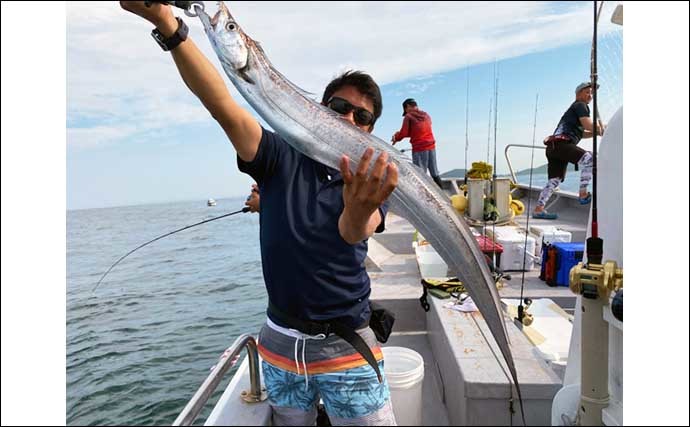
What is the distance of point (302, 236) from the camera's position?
1.74m

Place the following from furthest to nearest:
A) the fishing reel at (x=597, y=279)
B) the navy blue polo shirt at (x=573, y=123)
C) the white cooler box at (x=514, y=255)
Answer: the white cooler box at (x=514, y=255)
the navy blue polo shirt at (x=573, y=123)
the fishing reel at (x=597, y=279)

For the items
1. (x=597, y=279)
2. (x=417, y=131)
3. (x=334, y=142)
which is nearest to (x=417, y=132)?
(x=417, y=131)

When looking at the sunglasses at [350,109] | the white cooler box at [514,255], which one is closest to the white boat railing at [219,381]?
the sunglasses at [350,109]

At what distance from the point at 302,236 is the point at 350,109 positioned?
572mm

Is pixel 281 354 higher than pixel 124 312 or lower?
higher

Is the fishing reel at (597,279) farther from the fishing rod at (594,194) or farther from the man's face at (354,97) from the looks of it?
the man's face at (354,97)

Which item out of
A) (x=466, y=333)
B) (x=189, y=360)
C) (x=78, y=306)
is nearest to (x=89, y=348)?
(x=189, y=360)

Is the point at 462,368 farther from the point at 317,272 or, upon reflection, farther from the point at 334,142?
the point at 334,142

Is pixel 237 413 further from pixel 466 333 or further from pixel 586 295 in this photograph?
pixel 586 295

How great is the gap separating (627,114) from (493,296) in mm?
760

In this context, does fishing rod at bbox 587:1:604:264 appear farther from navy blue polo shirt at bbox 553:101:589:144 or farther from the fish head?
navy blue polo shirt at bbox 553:101:589:144

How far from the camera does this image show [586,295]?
178 centimetres

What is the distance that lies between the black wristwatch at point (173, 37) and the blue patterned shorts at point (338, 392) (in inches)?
54.0

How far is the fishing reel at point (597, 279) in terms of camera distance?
170 cm
